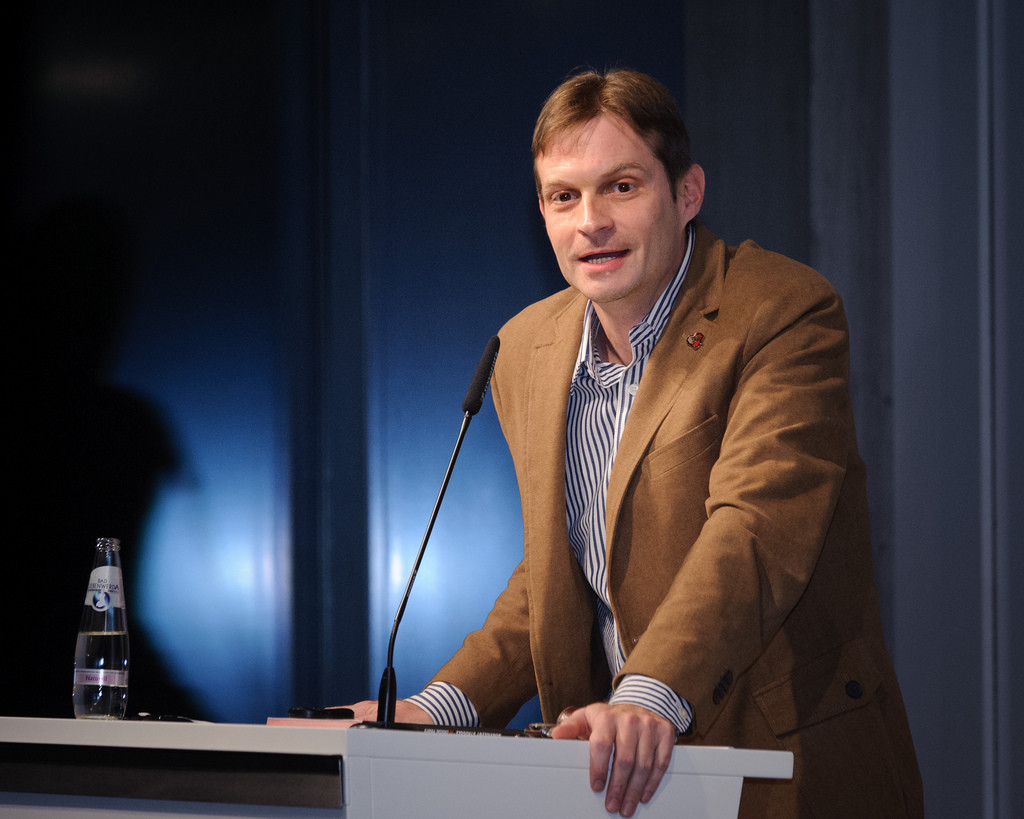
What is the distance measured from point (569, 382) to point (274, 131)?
5.72ft

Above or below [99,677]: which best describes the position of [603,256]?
above

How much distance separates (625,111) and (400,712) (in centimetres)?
108

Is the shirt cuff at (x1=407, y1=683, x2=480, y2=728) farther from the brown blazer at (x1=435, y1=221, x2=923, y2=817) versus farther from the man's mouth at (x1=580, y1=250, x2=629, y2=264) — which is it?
the man's mouth at (x1=580, y1=250, x2=629, y2=264)

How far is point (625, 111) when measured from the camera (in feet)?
6.10

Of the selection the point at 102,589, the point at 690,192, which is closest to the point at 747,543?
the point at 690,192

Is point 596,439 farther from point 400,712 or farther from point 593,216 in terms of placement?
point 400,712

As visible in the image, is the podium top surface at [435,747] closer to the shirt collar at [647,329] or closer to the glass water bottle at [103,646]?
the glass water bottle at [103,646]

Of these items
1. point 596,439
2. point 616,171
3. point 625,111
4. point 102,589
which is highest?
point 625,111

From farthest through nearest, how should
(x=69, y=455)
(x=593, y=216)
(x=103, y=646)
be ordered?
(x=69, y=455)
(x=593, y=216)
(x=103, y=646)

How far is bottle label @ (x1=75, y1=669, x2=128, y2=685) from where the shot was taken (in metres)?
1.66

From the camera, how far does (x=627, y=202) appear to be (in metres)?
1.85

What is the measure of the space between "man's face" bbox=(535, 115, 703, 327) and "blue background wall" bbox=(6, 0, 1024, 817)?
34.6 inches

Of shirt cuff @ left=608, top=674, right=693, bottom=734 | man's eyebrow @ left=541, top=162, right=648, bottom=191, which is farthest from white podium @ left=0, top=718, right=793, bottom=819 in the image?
man's eyebrow @ left=541, top=162, right=648, bottom=191

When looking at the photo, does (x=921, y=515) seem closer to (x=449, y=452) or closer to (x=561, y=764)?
(x=449, y=452)
